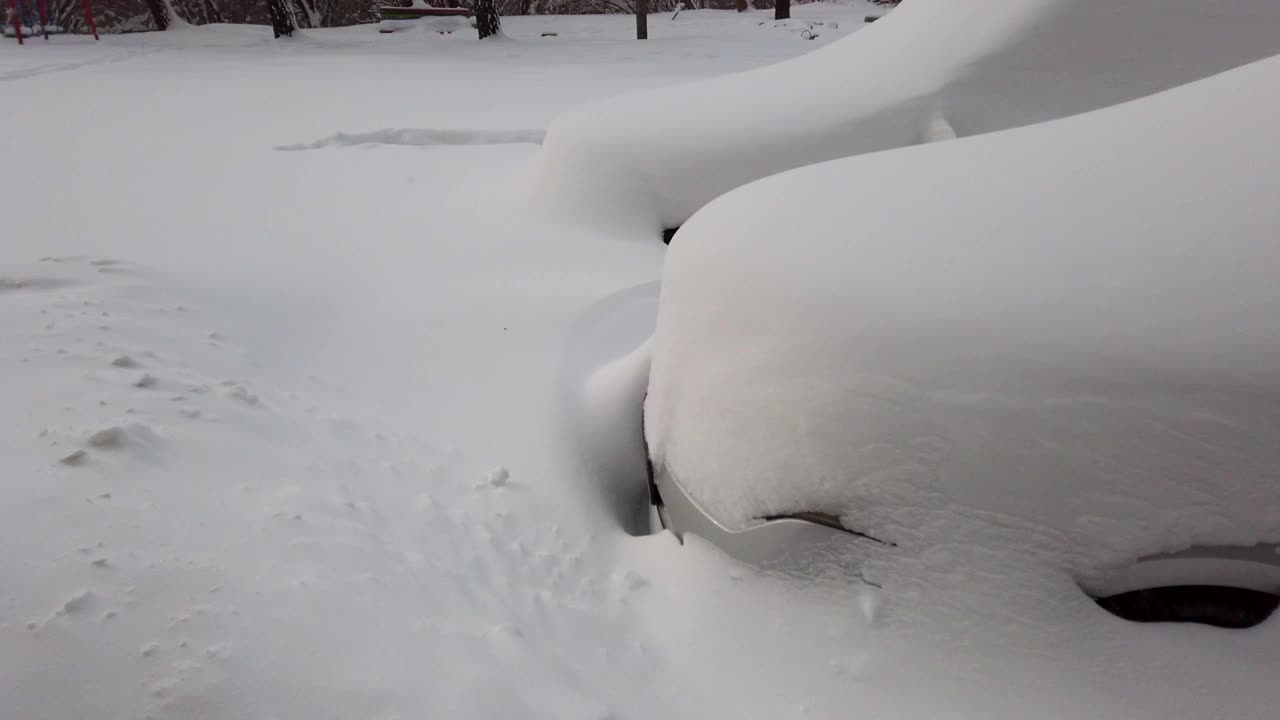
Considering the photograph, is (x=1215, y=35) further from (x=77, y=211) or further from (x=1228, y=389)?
(x=77, y=211)

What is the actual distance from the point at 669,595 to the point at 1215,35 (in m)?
2.74

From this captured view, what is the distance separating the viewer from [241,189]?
13.5ft

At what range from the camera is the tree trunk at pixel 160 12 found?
44.0ft

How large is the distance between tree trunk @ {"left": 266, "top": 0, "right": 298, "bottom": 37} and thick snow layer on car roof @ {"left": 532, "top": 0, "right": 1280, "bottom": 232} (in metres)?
10.6

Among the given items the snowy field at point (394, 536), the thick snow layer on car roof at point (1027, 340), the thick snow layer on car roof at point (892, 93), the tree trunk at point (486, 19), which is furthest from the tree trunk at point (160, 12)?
the thick snow layer on car roof at point (1027, 340)

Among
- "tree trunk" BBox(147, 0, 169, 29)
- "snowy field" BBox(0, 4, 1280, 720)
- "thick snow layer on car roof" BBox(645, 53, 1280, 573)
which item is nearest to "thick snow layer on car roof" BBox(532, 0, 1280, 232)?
"snowy field" BBox(0, 4, 1280, 720)

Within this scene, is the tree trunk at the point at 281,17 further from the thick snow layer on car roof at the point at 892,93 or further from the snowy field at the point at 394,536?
the thick snow layer on car roof at the point at 892,93

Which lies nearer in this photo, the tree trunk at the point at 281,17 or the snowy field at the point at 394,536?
the snowy field at the point at 394,536

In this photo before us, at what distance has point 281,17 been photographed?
475 inches

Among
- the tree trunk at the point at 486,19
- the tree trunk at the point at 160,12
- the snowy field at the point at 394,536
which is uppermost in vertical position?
the tree trunk at the point at 160,12

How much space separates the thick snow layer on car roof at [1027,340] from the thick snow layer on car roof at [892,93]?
4.48ft

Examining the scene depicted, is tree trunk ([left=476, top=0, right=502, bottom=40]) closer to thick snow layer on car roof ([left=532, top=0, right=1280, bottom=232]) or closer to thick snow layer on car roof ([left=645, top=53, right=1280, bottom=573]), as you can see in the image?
thick snow layer on car roof ([left=532, top=0, right=1280, bottom=232])

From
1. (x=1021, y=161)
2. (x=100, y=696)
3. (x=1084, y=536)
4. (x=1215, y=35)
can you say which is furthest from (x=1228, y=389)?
(x=1215, y=35)

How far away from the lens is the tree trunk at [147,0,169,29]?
13398 mm
